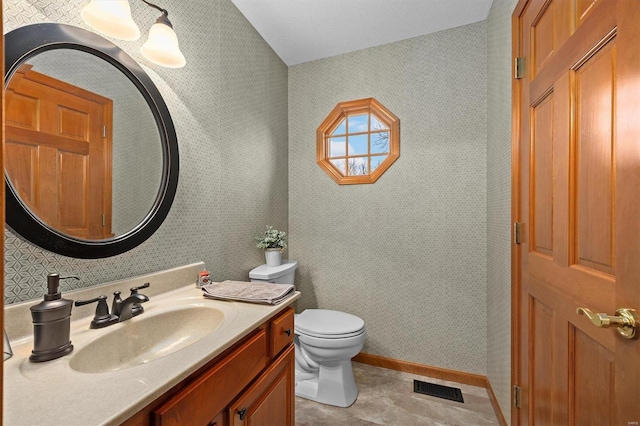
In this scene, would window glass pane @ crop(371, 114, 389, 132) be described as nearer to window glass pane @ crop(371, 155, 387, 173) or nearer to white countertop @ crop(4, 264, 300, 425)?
window glass pane @ crop(371, 155, 387, 173)

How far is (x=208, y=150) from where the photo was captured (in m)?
1.62

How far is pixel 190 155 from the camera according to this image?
1.50 m

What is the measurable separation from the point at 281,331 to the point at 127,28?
1.30 m

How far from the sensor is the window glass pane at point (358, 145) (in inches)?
93.7

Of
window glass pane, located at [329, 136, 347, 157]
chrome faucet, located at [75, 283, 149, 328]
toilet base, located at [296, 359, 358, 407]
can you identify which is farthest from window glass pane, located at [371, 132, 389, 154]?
chrome faucet, located at [75, 283, 149, 328]

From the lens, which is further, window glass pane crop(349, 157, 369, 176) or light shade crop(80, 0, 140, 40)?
window glass pane crop(349, 157, 369, 176)

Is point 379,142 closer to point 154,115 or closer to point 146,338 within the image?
point 154,115

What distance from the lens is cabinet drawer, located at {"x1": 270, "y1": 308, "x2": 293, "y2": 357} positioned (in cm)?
111

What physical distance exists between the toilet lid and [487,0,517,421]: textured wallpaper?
828mm

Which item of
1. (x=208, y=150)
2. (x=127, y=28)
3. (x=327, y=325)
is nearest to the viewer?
(x=127, y=28)

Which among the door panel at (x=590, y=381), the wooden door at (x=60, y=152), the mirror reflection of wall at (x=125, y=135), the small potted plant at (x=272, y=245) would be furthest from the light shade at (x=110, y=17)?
the door panel at (x=590, y=381)

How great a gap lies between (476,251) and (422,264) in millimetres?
382

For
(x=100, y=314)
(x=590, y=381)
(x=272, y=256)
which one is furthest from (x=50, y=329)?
(x=590, y=381)

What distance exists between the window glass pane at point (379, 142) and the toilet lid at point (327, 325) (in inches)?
52.1
